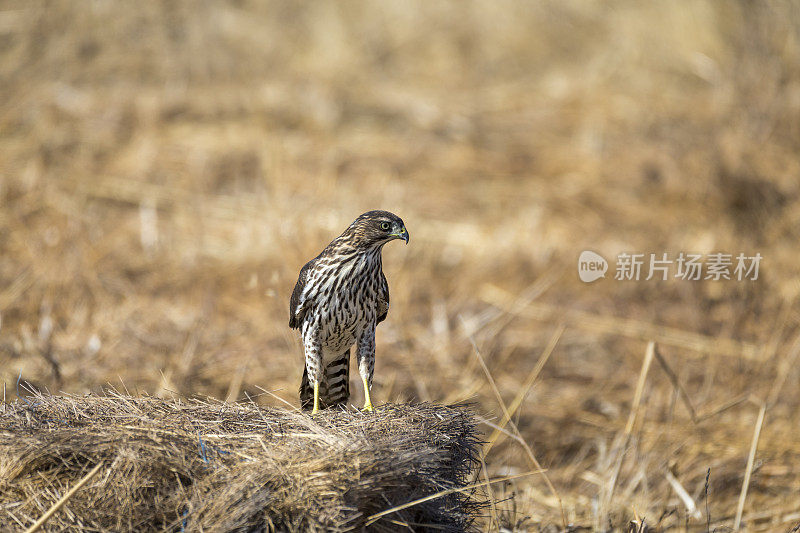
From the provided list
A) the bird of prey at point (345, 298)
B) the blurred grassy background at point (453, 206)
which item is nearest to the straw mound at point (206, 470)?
the bird of prey at point (345, 298)

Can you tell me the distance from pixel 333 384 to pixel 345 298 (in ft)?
1.82

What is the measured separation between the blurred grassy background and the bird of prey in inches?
9.2

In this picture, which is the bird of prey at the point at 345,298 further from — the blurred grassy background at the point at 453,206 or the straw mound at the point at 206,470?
the straw mound at the point at 206,470

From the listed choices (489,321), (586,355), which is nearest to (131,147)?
(489,321)

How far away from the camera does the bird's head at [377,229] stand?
3170 mm

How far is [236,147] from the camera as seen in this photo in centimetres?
1057

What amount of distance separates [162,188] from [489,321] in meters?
4.51

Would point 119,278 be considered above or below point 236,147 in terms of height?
below

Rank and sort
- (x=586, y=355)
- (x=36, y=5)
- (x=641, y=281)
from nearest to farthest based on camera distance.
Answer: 1. (x=586, y=355)
2. (x=641, y=281)
3. (x=36, y=5)

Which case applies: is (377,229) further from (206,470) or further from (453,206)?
(453,206)

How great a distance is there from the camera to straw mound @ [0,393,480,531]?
2318 mm

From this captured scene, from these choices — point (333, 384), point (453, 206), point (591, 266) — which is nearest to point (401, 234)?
point (333, 384)

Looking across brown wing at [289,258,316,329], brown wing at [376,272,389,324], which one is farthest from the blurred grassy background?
brown wing at [376,272,389,324]

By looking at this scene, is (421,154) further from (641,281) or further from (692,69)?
(692,69)
